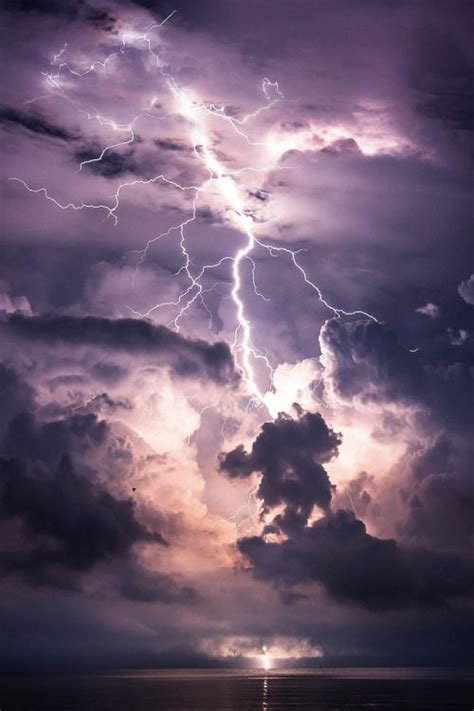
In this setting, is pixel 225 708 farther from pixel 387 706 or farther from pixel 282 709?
pixel 387 706

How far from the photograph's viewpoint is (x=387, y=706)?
10512cm

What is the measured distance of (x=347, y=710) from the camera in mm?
96062

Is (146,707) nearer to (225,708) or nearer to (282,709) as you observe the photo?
(225,708)

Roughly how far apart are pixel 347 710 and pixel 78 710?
31352 mm

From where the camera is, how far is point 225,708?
317 feet

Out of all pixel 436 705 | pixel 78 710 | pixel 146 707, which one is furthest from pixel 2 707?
pixel 436 705

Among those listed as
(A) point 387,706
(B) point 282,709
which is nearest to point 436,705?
(A) point 387,706

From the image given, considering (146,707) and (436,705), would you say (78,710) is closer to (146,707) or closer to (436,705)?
(146,707)

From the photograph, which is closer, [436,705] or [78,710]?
[78,710]

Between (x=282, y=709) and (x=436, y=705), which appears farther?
(x=436, y=705)

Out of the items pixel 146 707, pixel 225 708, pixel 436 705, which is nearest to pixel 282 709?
pixel 225 708

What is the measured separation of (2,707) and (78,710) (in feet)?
32.3

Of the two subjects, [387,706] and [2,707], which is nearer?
[2,707]

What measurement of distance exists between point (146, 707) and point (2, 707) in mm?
17130
